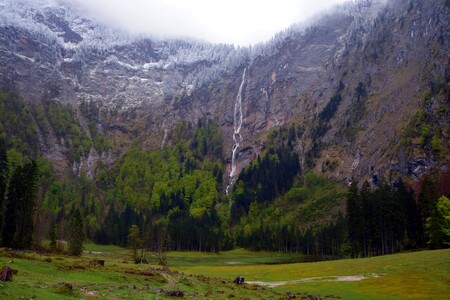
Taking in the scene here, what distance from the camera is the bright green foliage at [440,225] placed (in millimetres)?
83750

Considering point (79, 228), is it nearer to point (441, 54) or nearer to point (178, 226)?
point (178, 226)

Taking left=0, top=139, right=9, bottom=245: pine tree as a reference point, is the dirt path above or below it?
below

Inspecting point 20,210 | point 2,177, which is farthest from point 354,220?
point 2,177

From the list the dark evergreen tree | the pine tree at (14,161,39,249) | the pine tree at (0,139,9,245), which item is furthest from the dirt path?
the pine tree at (0,139,9,245)

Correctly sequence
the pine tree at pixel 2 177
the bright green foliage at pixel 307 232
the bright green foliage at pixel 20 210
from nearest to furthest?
1. the bright green foliage at pixel 20 210
2. the pine tree at pixel 2 177
3. the bright green foliage at pixel 307 232

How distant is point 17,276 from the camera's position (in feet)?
112

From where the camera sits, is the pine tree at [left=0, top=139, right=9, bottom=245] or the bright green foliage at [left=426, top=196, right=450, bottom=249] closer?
the pine tree at [left=0, top=139, right=9, bottom=245]

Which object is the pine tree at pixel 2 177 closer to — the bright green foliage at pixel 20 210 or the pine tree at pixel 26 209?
the bright green foliage at pixel 20 210

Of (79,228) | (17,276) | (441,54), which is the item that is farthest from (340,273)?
(441,54)

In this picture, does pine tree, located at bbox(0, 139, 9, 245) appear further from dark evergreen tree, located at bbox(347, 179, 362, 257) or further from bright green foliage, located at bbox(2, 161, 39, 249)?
dark evergreen tree, located at bbox(347, 179, 362, 257)

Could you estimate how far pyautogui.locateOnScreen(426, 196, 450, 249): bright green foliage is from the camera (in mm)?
83750

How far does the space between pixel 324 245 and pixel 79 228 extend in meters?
96.6

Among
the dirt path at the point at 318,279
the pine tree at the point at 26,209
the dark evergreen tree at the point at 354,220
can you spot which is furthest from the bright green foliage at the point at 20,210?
the dark evergreen tree at the point at 354,220

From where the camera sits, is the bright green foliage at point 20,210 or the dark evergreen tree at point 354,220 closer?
the bright green foliage at point 20,210
